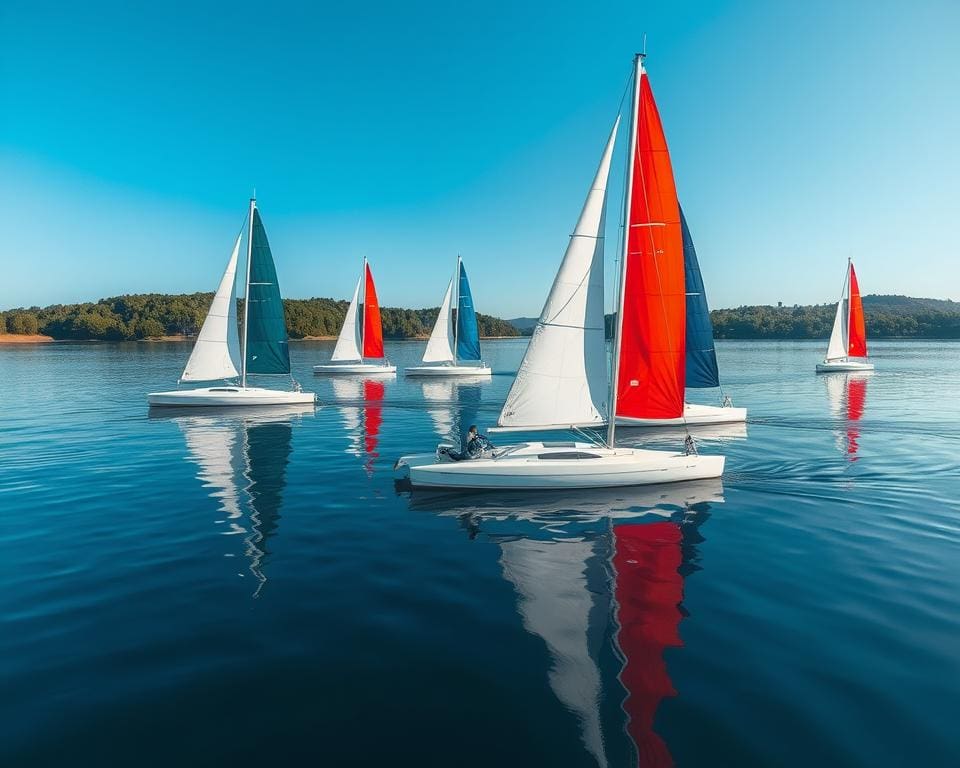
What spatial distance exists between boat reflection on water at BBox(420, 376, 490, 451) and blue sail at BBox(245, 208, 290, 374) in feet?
36.7

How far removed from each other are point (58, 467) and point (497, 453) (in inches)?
645

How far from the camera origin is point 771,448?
24.3m

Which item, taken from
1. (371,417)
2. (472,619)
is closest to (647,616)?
(472,619)

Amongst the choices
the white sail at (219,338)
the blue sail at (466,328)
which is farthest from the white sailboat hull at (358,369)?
the white sail at (219,338)

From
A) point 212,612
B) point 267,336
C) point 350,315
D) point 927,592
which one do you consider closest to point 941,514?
point 927,592

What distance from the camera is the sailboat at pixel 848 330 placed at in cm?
6206

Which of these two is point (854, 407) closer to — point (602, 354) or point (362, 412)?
point (602, 354)

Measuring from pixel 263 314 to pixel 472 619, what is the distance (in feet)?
105

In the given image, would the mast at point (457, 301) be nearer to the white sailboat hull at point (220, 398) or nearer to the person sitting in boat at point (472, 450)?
the white sailboat hull at point (220, 398)

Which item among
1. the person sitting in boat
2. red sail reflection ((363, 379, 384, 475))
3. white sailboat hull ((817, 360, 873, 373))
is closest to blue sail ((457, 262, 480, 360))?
red sail reflection ((363, 379, 384, 475))

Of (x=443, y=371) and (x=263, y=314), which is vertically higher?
(x=263, y=314)

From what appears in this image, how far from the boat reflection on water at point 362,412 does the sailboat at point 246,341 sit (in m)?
3.86

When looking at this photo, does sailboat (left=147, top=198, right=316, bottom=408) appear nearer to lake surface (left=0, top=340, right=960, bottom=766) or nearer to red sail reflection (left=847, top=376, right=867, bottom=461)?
lake surface (left=0, top=340, right=960, bottom=766)

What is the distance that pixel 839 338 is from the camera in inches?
2500
